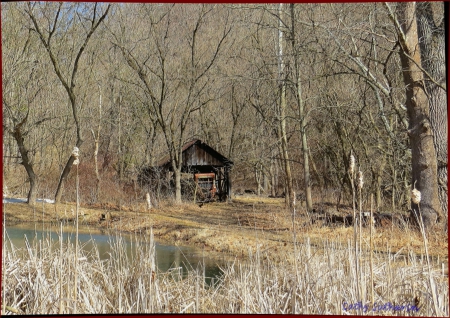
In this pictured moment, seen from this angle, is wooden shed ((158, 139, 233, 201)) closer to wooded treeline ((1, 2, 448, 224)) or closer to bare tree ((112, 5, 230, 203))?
bare tree ((112, 5, 230, 203))

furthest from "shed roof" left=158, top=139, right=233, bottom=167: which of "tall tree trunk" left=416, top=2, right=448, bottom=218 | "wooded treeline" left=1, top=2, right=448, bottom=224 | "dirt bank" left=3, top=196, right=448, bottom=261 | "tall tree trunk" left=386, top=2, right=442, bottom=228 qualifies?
"tall tree trunk" left=416, top=2, right=448, bottom=218

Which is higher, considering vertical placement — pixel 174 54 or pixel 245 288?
pixel 174 54

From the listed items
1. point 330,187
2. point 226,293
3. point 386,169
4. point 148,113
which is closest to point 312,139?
point 330,187

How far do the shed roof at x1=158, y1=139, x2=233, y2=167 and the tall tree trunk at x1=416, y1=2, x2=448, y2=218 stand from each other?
10882 mm

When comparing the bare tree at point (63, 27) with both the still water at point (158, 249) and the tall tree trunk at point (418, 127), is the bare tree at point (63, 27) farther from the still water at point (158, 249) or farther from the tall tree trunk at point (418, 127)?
the tall tree trunk at point (418, 127)

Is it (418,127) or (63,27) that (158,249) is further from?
(63,27)

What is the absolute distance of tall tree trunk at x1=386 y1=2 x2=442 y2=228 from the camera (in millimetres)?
7000

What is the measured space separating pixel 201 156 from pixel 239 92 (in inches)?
168

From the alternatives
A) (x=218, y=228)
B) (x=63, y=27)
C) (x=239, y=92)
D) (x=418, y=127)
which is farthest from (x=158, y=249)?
(x=239, y=92)

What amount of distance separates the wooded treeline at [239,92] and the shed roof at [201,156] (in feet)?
3.18

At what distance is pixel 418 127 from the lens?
23.4 feet

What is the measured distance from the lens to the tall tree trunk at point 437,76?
7.04 m

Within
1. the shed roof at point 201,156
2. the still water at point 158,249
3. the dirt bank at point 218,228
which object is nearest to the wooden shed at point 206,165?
the shed roof at point 201,156

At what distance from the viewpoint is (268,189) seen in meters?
21.0
